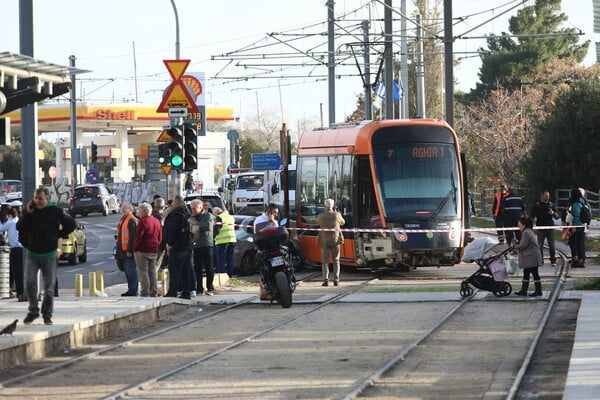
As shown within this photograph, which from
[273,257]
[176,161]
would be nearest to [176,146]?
[176,161]

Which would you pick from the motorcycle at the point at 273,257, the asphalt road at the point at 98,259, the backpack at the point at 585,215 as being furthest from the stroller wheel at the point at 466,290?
the asphalt road at the point at 98,259

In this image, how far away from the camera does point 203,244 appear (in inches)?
907

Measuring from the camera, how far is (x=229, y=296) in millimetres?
22969

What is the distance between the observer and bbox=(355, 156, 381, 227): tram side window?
2698 centimetres

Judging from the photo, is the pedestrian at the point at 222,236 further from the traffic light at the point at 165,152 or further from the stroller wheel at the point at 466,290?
the stroller wheel at the point at 466,290

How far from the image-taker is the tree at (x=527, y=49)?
8794 centimetres

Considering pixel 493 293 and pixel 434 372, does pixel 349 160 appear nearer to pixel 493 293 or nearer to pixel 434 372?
pixel 493 293

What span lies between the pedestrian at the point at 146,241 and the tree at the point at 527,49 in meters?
64.9

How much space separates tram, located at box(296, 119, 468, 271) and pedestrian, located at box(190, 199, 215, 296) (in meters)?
4.65

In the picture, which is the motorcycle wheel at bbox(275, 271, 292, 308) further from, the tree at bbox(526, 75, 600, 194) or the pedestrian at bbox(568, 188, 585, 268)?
the tree at bbox(526, 75, 600, 194)

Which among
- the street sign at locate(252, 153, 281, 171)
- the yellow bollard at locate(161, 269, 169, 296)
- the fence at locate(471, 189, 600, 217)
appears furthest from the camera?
the street sign at locate(252, 153, 281, 171)

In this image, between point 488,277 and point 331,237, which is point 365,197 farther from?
point 488,277

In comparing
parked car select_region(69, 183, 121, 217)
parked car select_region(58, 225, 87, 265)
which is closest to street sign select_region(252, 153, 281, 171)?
parked car select_region(69, 183, 121, 217)

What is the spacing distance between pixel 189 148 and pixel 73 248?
41.1 feet
